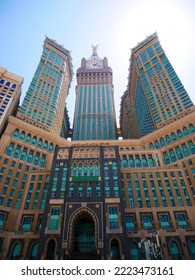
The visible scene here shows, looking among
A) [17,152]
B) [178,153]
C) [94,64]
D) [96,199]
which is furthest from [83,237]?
[94,64]

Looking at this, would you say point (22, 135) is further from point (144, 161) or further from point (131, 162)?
point (144, 161)

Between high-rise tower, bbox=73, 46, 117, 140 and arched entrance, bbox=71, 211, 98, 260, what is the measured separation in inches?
2470

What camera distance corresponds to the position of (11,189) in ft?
170

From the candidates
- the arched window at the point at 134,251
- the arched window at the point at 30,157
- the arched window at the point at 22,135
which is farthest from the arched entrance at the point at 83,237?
the arched window at the point at 22,135

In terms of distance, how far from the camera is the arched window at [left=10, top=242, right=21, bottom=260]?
3976cm

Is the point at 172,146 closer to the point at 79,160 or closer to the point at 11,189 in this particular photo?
the point at 79,160

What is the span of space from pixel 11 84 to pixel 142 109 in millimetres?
66761

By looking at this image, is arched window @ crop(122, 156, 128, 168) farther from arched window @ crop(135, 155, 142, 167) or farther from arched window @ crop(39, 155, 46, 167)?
arched window @ crop(39, 155, 46, 167)

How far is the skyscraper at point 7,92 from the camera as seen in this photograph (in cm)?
6331

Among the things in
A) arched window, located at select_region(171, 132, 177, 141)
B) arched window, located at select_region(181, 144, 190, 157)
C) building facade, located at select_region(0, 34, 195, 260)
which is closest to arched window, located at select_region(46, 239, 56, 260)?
building facade, located at select_region(0, 34, 195, 260)

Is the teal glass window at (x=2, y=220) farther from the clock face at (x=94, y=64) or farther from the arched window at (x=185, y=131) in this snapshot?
the clock face at (x=94, y=64)

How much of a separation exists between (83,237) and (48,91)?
73.3 metres

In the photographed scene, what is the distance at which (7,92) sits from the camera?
227ft
